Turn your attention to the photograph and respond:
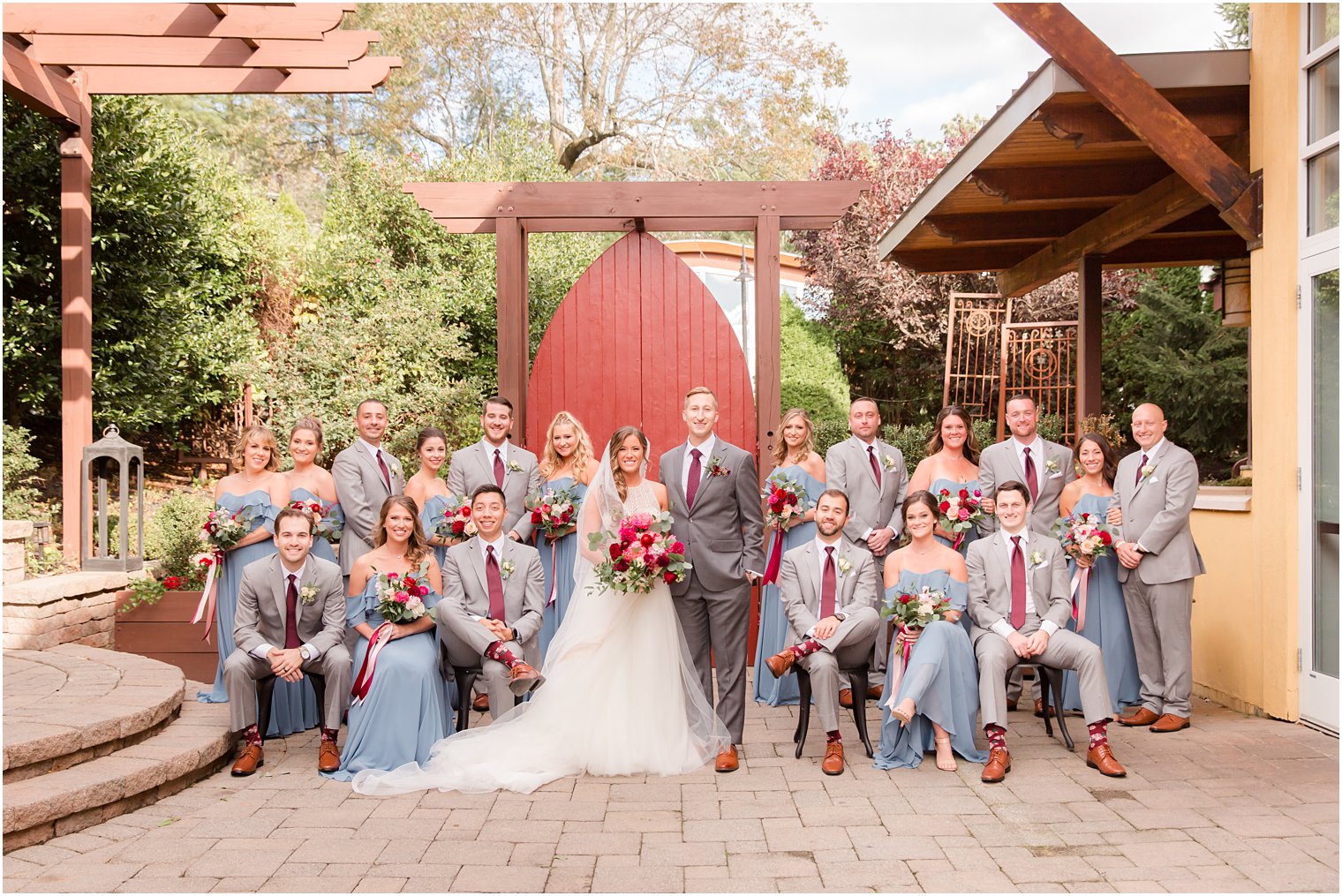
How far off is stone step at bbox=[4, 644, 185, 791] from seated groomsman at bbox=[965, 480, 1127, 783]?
4210 mm

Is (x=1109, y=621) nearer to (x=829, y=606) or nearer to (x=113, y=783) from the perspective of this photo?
(x=829, y=606)

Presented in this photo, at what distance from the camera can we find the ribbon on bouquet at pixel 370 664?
17.9 feet

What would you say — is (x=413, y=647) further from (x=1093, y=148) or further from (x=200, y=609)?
(x=1093, y=148)

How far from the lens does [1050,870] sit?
3.91 meters

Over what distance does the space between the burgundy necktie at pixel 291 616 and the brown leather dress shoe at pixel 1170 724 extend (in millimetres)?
4840

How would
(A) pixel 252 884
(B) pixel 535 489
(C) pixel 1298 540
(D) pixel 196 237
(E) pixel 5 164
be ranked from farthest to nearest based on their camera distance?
(D) pixel 196 237 → (E) pixel 5 164 → (B) pixel 535 489 → (C) pixel 1298 540 → (A) pixel 252 884

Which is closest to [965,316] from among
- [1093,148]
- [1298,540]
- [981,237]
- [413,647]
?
[981,237]

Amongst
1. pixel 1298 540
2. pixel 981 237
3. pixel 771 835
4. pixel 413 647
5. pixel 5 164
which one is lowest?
pixel 771 835

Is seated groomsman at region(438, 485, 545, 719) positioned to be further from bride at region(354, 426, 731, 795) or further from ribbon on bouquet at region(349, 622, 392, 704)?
ribbon on bouquet at region(349, 622, 392, 704)

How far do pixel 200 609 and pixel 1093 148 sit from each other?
21.9 feet

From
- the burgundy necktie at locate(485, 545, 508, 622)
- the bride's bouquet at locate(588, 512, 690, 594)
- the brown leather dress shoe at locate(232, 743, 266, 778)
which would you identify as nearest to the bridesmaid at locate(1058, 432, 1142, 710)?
the bride's bouquet at locate(588, 512, 690, 594)

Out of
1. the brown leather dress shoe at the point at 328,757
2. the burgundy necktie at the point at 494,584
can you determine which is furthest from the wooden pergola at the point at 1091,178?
the brown leather dress shoe at the point at 328,757

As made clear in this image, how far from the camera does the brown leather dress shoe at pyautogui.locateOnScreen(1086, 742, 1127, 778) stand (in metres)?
5.13

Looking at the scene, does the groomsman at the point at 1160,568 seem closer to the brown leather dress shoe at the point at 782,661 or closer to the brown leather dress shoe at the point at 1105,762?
the brown leather dress shoe at the point at 1105,762
